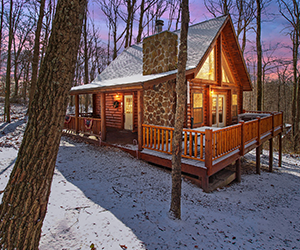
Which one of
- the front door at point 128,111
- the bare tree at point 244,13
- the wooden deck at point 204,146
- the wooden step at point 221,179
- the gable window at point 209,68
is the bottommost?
the wooden step at point 221,179

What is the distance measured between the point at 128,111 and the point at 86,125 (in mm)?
3058

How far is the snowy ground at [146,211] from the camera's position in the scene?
11.5 ft

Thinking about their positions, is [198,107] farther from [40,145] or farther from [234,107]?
[40,145]

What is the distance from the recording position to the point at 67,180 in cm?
567

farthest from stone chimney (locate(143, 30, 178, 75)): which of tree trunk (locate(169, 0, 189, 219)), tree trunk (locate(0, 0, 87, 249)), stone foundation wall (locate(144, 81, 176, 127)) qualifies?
tree trunk (locate(0, 0, 87, 249))

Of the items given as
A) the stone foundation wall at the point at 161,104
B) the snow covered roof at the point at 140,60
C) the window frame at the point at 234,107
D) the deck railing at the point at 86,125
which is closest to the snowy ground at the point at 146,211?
the deck railing at the point at 86,125

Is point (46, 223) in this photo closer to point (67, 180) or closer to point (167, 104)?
point (67, 180)

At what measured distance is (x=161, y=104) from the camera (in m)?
9.29

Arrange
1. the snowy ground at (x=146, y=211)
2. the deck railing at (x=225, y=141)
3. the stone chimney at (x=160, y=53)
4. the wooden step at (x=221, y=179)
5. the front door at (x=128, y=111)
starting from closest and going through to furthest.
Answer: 1. the snowy ground at (x=146, y=211)
2. the deck railing at (x=225, y=141)
3. the wooden step at (x=221, y=179)
4. the stone chimney at (x=160, y=53)
5. the front door at (x=128, y=111)

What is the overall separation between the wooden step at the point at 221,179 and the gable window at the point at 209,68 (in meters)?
5.03

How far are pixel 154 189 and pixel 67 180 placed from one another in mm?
2490

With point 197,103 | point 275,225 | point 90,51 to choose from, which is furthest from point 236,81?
point 90,51

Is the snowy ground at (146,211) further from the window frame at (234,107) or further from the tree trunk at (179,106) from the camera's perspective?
the window frame at (234,107)

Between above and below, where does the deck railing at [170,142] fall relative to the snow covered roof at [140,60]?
below
